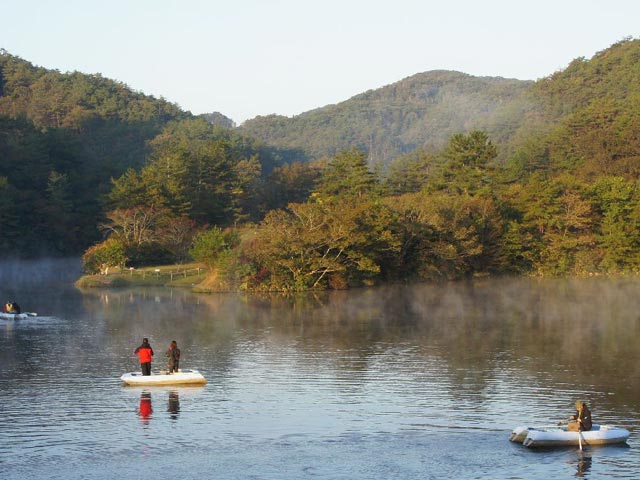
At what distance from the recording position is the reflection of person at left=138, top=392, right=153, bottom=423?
75.8 ft

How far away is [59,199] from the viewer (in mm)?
90375

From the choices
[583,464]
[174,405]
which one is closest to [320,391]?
[174,405]

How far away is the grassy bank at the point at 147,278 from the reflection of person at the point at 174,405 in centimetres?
4061

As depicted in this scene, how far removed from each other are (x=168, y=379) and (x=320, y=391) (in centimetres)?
459

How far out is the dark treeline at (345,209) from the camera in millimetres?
63875

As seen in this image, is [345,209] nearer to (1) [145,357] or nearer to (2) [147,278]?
(2) [147,278]

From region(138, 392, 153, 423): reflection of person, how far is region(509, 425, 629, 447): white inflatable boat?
30.0 ft

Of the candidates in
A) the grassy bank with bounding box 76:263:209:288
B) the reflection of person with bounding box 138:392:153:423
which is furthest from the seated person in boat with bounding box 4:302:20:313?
the reflection of person with bounding box 138:392:153:423

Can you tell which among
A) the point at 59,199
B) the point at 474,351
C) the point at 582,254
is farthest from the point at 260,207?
the point at 474,351

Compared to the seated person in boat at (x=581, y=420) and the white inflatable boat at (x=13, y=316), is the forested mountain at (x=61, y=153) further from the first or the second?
the seated person in boat at (x=581, y=420)

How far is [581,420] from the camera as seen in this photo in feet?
65.8

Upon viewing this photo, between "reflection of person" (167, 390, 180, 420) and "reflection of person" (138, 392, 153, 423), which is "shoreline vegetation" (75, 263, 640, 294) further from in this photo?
"reflection of person" (138, 392, 153, 423)

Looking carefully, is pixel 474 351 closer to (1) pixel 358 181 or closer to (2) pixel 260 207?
(1) pixel 358 181

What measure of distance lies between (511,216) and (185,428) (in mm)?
60296
